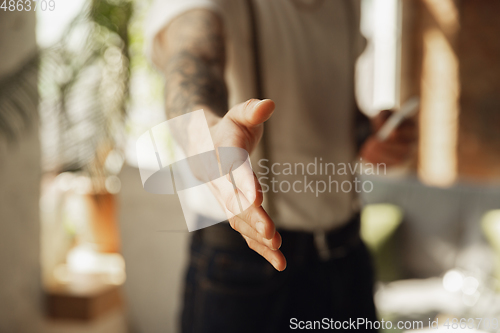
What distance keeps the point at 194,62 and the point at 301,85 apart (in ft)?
0.33

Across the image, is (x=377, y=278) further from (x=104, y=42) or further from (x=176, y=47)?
(x=104, y=42)

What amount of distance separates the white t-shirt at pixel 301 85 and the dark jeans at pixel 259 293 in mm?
51

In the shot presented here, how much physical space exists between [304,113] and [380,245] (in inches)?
9.7

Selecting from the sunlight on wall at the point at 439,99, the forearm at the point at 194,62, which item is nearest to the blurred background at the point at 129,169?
the sunlight on wall at the point at 439,99

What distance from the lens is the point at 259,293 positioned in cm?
33

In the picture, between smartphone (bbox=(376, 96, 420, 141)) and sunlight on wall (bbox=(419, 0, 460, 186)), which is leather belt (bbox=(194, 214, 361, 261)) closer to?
smartphone (bbox=(376, 96, 420, 141))

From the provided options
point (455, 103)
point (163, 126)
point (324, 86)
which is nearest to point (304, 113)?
point (324, 86)

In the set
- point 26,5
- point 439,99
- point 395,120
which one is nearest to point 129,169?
point 26,5

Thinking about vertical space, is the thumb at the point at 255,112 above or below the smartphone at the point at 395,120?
below

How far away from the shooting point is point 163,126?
0.68 feet

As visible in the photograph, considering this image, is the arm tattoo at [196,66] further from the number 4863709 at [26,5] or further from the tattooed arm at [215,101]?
the number 4863709 at [26,5]

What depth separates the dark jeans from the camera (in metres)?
0.33

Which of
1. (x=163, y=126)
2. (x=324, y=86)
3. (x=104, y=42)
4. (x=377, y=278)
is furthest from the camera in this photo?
(x=104, y=42)

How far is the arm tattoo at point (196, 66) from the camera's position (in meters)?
0.21
